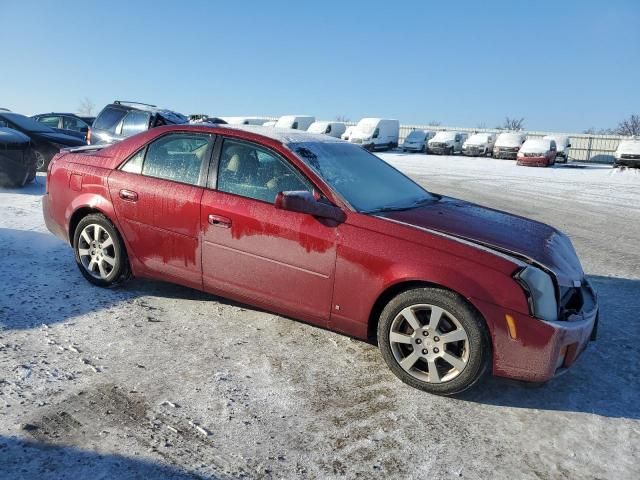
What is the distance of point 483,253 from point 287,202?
129 cm

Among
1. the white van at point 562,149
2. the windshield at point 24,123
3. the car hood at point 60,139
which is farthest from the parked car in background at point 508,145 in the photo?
the windshield at point 24,123

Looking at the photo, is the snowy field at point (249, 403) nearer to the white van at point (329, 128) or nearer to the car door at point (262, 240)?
the car door at point (262, 240)

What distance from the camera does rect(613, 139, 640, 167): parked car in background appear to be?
23750 mm

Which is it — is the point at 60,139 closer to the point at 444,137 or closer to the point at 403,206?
the point at 403,206

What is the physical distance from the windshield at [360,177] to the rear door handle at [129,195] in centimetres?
143

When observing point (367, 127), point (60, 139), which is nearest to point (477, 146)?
point (367, 127)

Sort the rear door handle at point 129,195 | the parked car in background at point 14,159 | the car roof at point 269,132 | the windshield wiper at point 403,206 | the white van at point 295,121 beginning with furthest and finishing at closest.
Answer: the white van at point 295,121 < the parked car in background at point 14,159 < the rear door handle at point 129,195 < the car roof at point 269,132 < the windshield wiper at point 403,206

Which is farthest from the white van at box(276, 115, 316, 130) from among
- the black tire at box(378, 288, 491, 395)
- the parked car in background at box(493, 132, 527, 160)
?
the black tire at box(378, 288, 491, 395)

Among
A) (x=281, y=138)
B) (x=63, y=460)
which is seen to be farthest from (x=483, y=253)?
(x=63, y=460)

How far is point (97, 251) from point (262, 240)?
1.85m

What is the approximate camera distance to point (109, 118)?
11750mm

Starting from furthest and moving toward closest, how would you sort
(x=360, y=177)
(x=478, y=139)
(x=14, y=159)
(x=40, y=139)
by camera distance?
(x=478, y=139) < (x=40, y=139) < (x=14, y=159) < (x=360, y=177)

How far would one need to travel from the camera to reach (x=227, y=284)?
3.93 metres

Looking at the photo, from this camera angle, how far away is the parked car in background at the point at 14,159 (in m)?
9.21
